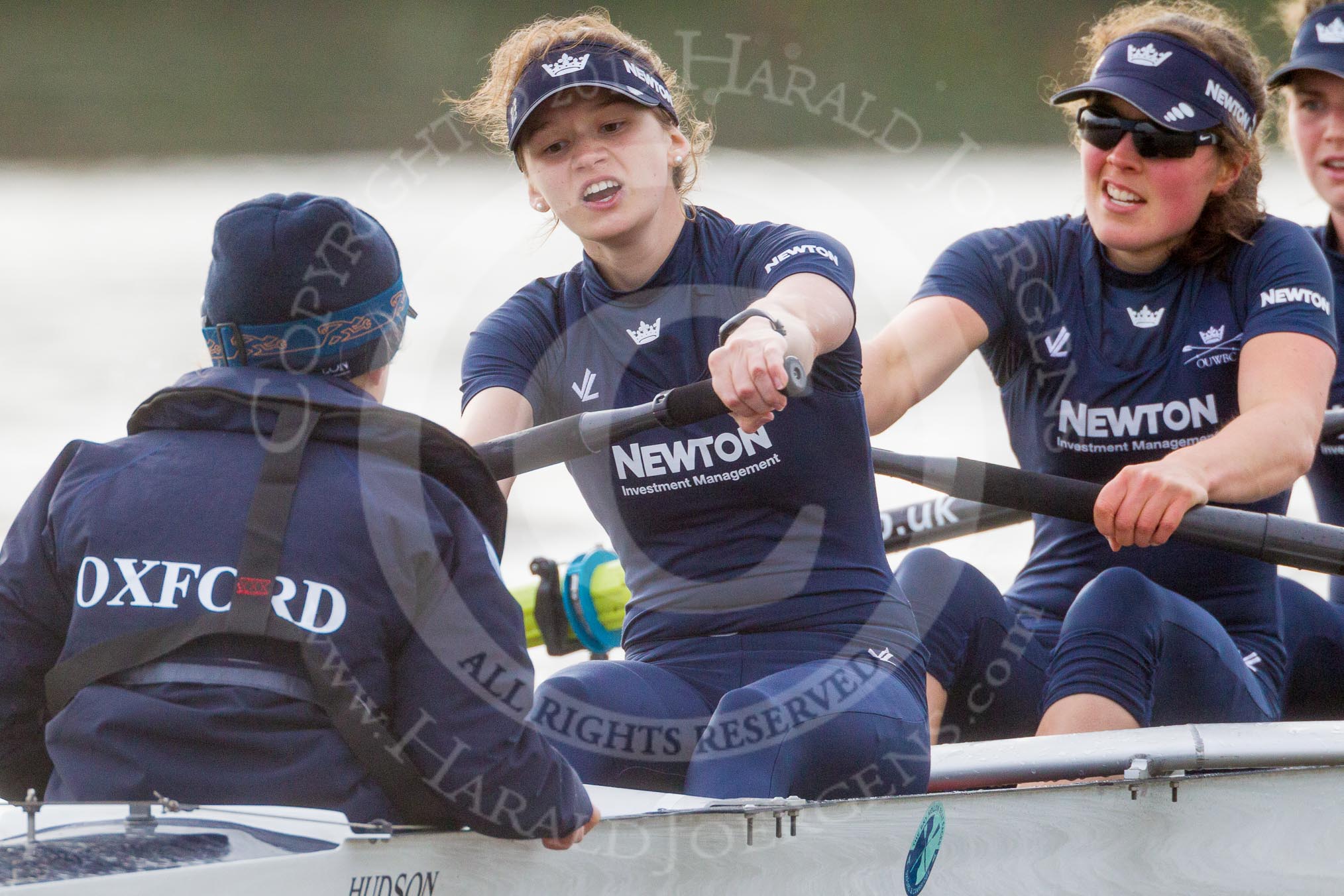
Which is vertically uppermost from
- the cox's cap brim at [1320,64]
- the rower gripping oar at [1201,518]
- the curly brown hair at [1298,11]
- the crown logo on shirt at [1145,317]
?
the curly brown hair at [1298,11]

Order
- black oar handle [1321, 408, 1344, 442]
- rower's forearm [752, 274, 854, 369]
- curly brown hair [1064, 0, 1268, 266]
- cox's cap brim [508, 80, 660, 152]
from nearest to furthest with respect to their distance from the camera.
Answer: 1. rower's forearm [752, 274, 854, 369]
2. cox's cap brim [508, 80, 660, 152]
3. curly brown hair [1064, 0, 1268, 266]
4. black oar handle [1321, 408, 1344, 442]

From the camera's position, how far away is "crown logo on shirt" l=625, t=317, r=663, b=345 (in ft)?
8.13

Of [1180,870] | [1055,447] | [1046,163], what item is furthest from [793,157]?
[1180,870]

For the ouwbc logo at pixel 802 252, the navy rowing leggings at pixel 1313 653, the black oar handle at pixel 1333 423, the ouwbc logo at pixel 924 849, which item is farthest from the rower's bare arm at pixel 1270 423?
the ouwbc logo at pixel 924 849

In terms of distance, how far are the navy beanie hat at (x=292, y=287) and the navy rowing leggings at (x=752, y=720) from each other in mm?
540

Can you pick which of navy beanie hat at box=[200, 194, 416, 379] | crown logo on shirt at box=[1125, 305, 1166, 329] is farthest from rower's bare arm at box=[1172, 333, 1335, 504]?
navy beanie hat at box=[200, 194, 416, 379]

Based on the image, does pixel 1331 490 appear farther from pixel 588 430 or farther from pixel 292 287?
pixel 292 287

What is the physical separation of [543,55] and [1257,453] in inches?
48.3

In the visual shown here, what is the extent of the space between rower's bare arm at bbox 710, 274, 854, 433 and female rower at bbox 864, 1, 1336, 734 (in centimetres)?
57

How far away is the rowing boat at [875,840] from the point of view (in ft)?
5.25

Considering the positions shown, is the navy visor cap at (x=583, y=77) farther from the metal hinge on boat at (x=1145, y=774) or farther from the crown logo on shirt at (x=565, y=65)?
the metal hinge on boat at (x=1145, y=774)

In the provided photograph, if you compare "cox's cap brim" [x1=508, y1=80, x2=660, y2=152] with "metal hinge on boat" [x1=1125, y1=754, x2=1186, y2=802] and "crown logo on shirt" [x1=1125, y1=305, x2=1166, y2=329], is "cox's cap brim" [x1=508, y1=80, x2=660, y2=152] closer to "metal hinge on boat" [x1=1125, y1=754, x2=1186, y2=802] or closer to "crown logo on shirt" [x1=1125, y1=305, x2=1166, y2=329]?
"crown logo on shirt" [x1=1125, y1=305, x2=1166, y2=329]

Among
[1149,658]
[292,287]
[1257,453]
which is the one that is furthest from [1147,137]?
[292,287]

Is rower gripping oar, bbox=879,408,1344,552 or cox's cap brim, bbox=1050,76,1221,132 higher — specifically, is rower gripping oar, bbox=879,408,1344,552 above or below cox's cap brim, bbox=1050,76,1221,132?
below
